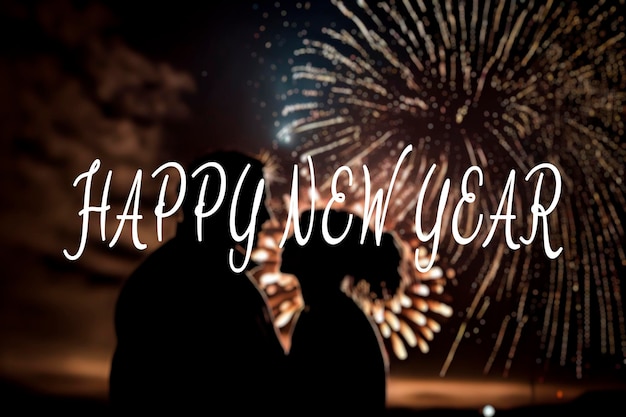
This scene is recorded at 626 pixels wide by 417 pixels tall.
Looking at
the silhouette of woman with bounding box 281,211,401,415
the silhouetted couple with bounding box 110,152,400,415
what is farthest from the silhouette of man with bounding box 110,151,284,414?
the silhouette of woman with bounding box 281,211,401,415

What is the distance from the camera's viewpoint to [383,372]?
14.5 ft

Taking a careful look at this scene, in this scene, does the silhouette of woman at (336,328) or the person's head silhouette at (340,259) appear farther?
the person's head silhouette at (340,259)

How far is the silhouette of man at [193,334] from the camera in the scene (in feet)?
14.2

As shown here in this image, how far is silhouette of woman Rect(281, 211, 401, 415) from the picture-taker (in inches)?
167

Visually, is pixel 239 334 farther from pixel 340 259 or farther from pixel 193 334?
pixel 340 259

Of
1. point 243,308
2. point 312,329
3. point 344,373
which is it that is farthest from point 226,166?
point 344,373

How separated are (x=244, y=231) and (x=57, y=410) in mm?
72550

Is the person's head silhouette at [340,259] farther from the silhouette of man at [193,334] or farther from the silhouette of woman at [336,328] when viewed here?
the silhouette of man at [193,334]

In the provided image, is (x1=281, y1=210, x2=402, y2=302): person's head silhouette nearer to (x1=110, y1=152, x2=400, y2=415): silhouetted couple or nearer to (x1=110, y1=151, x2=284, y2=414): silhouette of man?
Answer: (x1=110, y1=152, x2=400, y2=415): silhouetted couple

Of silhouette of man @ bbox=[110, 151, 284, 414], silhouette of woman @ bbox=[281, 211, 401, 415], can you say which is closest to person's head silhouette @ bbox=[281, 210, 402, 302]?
silhouette of woman @ bbox=[281, 211, 401, 415]

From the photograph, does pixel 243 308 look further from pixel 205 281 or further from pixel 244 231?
pixel 244 231

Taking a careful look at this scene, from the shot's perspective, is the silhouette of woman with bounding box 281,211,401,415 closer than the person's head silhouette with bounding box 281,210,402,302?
Yes

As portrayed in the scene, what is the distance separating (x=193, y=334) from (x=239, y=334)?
0.35 m

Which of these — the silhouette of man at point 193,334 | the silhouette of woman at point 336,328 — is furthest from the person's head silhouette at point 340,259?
the silhouette of man at point 193,334
